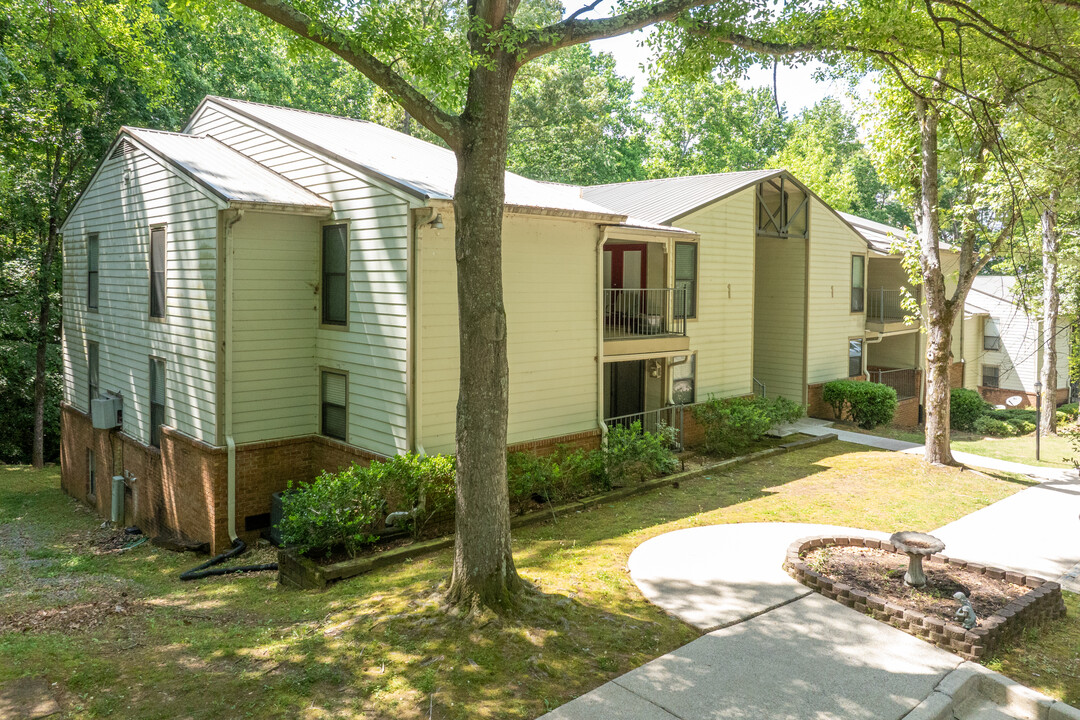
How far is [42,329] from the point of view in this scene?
2125 centimetres

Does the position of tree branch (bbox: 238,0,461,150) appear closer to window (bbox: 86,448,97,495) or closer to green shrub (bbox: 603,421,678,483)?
green shrub (bbox: 603,421,678,483)

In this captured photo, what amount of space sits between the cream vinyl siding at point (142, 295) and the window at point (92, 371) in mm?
237

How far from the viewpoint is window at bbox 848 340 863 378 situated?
23094mm

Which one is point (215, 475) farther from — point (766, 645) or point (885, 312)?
point (885, 312)

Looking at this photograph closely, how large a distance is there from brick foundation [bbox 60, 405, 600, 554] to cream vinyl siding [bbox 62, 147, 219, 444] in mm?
400

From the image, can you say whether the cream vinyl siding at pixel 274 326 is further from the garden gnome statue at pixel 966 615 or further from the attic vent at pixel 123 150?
the garden gnome statue at pixel 966 615

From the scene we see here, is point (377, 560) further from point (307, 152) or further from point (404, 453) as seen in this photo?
point (307, 152)

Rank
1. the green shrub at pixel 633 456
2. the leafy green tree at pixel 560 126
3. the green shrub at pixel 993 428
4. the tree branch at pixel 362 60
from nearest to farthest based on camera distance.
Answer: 1. the tree branch at pixel 362 60
2. the green shrub at pixel 633 456
3. the green shrub at pixel 993 428
4. the leafy green tree at pixel 560 126

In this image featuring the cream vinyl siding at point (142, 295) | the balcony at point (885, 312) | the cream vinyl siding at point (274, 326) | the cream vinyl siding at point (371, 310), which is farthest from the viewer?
the balcony at point (885, 312)

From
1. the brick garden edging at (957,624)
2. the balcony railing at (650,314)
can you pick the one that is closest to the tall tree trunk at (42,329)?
the balcony railing at (650,314)

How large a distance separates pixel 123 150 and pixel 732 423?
13.2 meters

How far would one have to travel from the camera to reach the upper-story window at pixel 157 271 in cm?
1379

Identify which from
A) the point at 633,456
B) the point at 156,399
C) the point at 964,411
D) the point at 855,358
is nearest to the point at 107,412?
the point at 156,399

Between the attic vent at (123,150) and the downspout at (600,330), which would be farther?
the attic vent at (123,150)
